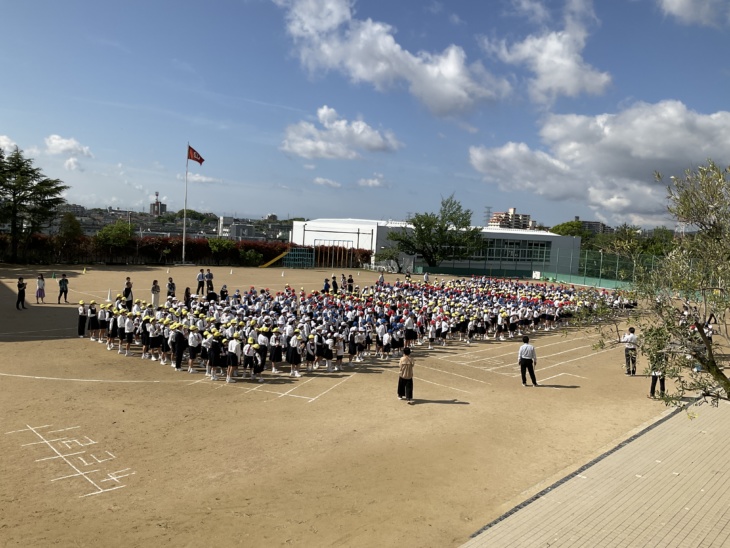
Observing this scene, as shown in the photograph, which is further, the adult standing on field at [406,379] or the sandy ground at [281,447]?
the adult standing on field at [406,379]

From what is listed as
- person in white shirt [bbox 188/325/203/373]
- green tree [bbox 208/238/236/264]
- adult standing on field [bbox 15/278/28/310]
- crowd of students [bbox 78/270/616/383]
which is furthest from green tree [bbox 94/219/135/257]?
person in white shirt [bbox 188/325/203/373]

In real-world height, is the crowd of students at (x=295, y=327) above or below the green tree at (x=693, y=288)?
below

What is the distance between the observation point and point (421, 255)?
65.0m

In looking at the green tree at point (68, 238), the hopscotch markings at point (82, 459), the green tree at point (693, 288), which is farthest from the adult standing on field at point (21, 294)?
the green tree at point (693, 288)

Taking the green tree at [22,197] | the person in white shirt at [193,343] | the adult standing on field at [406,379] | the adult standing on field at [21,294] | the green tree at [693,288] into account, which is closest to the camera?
the green tree at [693,288]

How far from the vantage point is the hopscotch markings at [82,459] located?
382 inches

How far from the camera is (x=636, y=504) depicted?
971 cm

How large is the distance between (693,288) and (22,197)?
2132 inches

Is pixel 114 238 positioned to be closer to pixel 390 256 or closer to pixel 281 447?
pixel 390 256

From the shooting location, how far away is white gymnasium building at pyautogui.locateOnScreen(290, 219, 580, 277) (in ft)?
214

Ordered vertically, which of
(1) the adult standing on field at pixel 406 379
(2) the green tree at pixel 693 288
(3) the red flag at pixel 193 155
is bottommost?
(1) the adult standing on field at pixel 406 379

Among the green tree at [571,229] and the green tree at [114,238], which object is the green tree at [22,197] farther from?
the green tree at [571,229]

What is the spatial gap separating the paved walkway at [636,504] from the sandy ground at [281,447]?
1.66ft

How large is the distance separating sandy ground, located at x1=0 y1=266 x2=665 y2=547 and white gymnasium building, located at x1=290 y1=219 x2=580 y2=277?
46170 mm
